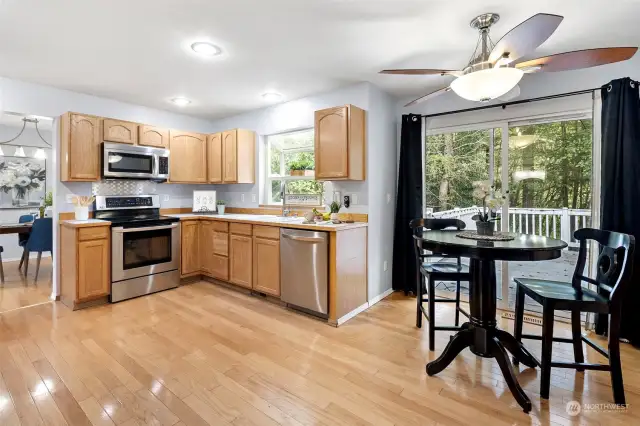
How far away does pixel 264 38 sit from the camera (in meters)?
2.51

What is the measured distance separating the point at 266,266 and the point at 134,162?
84.5 inches

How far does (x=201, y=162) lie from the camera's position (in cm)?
479

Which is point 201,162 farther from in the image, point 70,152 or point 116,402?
point 116,402

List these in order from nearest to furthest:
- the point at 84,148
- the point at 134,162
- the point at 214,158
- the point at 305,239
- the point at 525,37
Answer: the point at 525,37
the point at 305,239
the point at 84,148
the point at 134,162
the point at 214,158

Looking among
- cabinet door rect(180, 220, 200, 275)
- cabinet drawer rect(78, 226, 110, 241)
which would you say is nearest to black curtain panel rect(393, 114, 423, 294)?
cabinet door rect(180, 220, 200, 275)

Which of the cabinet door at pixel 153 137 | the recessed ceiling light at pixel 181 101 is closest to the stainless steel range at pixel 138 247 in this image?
the cabinet door at pixel 153 137

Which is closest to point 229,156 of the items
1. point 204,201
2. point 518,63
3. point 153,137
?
point 204,201

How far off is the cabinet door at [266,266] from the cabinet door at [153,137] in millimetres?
1953

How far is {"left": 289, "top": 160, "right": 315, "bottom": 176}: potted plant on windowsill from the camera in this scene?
4.06m

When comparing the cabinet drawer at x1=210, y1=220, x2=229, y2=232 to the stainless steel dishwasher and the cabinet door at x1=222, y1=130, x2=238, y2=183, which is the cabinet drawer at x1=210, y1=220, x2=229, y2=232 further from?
the stainless steel dishwasher

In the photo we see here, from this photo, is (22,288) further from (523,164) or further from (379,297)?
(523,164)

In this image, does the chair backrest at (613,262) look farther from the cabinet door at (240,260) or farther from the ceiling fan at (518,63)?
the cabinet door at (240,260)

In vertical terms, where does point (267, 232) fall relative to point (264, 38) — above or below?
below

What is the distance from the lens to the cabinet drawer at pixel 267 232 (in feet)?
11.3
